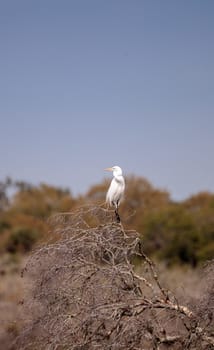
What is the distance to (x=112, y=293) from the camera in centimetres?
954

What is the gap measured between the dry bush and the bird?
1331 mm

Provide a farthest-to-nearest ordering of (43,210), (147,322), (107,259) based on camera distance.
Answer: (43,210) < (107,259) < (147,322)

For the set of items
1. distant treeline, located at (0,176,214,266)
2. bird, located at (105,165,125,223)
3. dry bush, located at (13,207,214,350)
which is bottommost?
dry bush, located at (13,207,214,350)

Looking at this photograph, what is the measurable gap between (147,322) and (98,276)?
0.83 metres

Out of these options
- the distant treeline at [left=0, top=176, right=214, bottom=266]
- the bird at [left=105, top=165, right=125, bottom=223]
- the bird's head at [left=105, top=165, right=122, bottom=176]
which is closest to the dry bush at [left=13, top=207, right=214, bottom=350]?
the bird at [left=105, top=165, right=125, bottom=223]

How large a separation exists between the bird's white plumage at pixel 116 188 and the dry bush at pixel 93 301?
1352mm

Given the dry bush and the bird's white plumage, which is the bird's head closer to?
the bird's white plumage

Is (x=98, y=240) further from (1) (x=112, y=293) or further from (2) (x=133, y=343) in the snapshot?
(2) (x=133, y=343)

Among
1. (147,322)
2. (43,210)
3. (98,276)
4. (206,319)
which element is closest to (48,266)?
(98,276)

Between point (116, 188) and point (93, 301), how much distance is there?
97.3 inches

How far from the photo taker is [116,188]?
11.4 meters

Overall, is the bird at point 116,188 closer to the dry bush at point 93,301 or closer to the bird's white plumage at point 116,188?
the bird's white plumage at point 116,188

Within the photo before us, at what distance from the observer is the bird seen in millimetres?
11195

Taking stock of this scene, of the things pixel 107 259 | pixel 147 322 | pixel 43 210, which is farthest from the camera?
pixel 43 210
